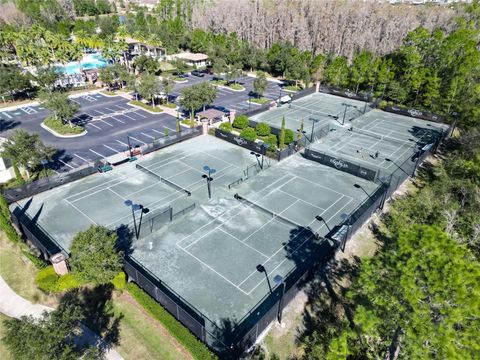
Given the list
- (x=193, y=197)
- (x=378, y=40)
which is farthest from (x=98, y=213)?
(x=378, y=40)

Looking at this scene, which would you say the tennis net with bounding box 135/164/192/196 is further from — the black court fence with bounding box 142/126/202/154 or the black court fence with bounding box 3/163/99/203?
the black court fence with bounding box 3/163/99/203

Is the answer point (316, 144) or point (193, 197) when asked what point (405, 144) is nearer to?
point (316, 144)

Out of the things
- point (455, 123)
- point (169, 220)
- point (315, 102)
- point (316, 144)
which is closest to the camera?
point (169, 220)

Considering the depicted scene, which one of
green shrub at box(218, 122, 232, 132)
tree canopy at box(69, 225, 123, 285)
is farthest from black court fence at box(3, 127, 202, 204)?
tree canopy at box(69, 225, 123, 285)

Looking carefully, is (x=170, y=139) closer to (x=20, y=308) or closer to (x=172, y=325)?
(x=20, y=308)

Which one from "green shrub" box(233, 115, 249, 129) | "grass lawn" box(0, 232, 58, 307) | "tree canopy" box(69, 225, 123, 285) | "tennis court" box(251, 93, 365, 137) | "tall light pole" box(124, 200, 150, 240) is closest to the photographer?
"tree canopy" box(69, 225, 123, 285)

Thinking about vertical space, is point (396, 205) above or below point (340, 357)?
below

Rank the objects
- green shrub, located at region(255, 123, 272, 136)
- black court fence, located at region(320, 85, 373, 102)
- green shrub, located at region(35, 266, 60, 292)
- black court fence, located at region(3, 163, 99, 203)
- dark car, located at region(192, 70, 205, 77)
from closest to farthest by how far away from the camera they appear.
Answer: green shrub, located at region(35, 266, 60, 292)
black court fence, located at region(3, 163, 99, 203)
green shrub, located at region(255, 123, 272, 136)
black court fence, located at region(320, 85, 373, 102)
dark car, located at region(192, 70, 205, 77)

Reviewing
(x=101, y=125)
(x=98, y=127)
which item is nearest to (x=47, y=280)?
(x=98, y=127)

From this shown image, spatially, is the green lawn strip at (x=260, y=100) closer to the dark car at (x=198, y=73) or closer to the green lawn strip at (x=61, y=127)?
the dark car at (x=198, y=73)
